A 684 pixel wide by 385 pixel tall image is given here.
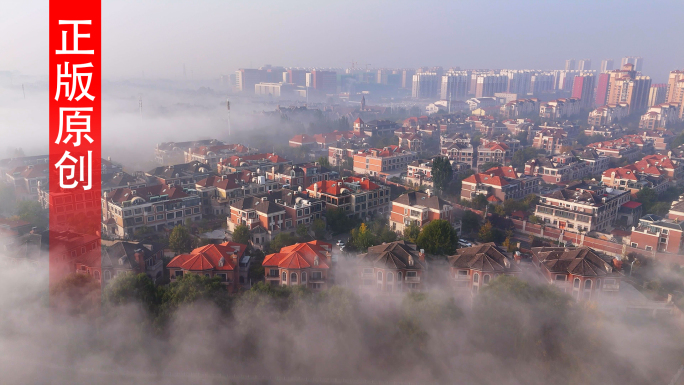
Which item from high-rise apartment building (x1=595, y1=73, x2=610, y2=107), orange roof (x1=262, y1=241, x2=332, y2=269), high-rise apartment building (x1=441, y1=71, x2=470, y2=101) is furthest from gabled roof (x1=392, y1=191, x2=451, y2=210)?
high-rise apartment building (x1=441, y1=71, x2=470, y2=101)

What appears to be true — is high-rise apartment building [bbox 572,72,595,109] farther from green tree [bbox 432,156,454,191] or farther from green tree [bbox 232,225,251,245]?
green tree [bbox 232,225,251,245]

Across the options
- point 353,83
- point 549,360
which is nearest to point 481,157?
point 549,360

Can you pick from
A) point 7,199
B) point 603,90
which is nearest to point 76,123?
point 7,199

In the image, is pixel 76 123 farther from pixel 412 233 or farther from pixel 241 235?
pixel 412 233

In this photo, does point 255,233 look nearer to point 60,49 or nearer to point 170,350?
point 170,350

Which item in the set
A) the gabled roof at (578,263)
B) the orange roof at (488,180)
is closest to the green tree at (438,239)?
the gabled roof at (578,263)

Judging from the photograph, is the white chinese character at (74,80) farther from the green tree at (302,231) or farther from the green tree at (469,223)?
the green tree at (469,223)
